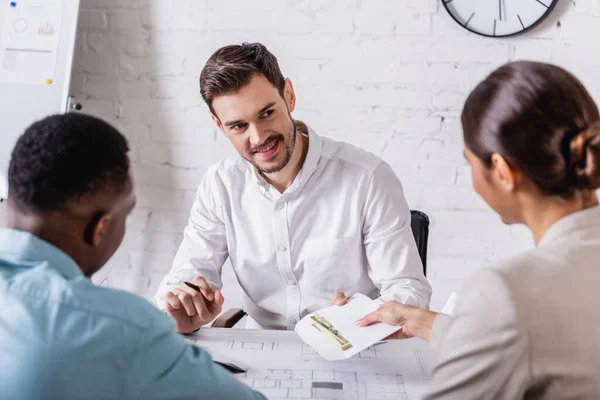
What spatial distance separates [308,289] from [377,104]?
0.88 meters

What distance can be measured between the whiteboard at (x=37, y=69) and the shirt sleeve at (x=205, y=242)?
0.78m

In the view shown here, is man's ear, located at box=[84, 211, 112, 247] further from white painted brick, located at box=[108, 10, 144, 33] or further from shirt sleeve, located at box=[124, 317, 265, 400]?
white painted brick, located at box=[108, 10, 144, 33]

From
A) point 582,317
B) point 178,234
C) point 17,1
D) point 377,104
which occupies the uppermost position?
point 17,1

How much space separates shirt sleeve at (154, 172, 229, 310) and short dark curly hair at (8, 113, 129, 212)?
870mm

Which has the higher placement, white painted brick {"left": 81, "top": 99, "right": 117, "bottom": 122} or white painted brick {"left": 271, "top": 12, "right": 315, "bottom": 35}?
white painted brick {"left": 271, "top": 12, "right": 315, "bottom": 35}

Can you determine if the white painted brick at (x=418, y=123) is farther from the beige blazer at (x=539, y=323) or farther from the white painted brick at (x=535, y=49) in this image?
the beige blazer at (x=539, y=323)

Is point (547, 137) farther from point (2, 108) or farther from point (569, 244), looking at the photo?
point (2, 108)

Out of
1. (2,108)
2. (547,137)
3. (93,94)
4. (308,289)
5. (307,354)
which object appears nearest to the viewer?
(547,137)

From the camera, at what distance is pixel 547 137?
2.65 ft

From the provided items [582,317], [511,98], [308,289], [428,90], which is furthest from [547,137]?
[428,90]

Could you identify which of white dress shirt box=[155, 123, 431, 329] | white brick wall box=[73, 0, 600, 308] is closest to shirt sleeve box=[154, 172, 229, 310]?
white dress shirt box=[155, 123, 431, 329]

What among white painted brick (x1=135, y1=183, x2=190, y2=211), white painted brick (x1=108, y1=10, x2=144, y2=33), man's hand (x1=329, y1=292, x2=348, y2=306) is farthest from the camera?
white painted brick (x1=135, y1=183, x2=190, y2=211)

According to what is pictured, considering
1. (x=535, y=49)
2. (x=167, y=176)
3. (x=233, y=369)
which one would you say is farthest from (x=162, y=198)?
(x=535, y=49)

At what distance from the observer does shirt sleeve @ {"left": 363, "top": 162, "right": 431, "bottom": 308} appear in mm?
1554
